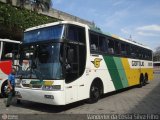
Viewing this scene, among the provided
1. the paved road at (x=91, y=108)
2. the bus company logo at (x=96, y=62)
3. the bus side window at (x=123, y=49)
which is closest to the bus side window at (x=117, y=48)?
the bus side window at (x=123, y=49)

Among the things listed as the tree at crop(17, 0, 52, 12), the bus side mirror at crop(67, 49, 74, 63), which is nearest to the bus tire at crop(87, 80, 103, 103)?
the bus side mirror at crop(67, 49, 74, 63)

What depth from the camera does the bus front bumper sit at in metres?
9.41

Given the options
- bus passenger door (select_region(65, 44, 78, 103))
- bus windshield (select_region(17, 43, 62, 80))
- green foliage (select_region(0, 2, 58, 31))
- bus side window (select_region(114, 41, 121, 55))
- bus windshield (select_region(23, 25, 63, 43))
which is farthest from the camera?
green foliage (select_region(0, 2, 58, 31))

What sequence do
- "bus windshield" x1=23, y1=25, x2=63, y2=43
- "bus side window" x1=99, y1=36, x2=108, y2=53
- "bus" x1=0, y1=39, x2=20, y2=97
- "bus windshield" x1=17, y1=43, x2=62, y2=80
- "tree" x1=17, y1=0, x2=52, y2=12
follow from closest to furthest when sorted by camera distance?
"bus windshield" x1=17, y1=43, x2=62, y2=80 < "bus windshield" x1=23, y1=25, x2=63, y2=43 < "bus side window" x1=99, y1=36, x2=108, y2=53 < "bus" x1=0, y1=39, x2=20, y2=97 < "tree" x1=17, y1=0, x2=52, y2=12

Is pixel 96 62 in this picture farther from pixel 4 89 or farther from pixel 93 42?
pixel 4 89

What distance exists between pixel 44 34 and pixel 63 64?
1.68 metres

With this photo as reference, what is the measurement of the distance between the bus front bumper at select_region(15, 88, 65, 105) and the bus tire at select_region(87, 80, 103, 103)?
8.01 ft

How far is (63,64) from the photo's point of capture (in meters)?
9.59

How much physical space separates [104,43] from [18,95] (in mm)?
4833

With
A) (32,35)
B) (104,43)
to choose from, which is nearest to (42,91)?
(32,35)

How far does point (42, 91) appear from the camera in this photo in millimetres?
9727

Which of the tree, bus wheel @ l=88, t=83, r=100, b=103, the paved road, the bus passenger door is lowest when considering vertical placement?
the paved road

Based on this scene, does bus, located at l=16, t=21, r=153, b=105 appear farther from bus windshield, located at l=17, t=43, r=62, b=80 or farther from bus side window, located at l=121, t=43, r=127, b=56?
bus side window, located at l=121, t=43, r=127, b=56

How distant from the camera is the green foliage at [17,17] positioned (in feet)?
Result: 71.1
